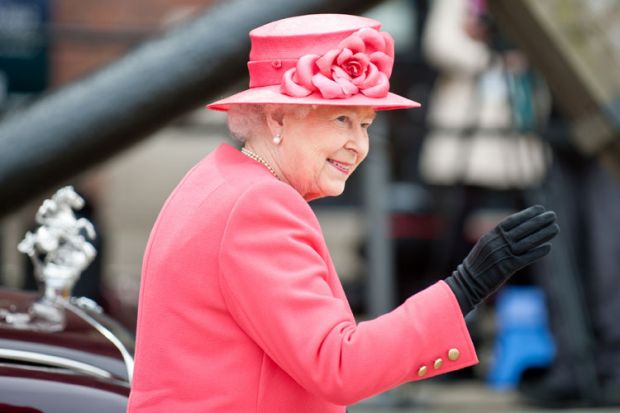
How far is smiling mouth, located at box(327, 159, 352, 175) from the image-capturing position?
2.32 metres

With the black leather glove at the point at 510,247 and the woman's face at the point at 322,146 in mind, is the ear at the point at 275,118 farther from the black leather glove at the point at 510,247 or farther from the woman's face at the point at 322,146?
the black leather glove at the point at 510,247

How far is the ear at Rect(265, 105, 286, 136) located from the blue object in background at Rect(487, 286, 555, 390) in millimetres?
3786

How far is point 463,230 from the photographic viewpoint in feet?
20.6

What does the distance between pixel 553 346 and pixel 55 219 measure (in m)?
3.24

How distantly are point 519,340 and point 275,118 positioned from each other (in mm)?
3920

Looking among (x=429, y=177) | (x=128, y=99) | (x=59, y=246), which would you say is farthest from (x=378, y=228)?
(x=59, y=246)

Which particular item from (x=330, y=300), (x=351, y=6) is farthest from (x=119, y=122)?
(x=330, y=300)

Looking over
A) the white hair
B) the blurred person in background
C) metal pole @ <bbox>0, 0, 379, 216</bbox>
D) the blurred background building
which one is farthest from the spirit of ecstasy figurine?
the blurred person in background

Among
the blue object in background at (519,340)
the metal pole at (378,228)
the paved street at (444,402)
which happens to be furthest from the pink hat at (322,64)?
the blue object in background at (519,340)

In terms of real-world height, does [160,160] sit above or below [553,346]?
above

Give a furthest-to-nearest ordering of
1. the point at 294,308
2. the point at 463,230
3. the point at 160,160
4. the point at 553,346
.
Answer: the point at 160,160 → the point at 463,230 → the point at 553,346 → the point at 294,308

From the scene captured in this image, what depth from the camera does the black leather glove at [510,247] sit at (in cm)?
211

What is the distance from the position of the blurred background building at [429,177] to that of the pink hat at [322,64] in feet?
9.43

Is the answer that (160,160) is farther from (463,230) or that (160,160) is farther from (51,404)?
(51,404)
